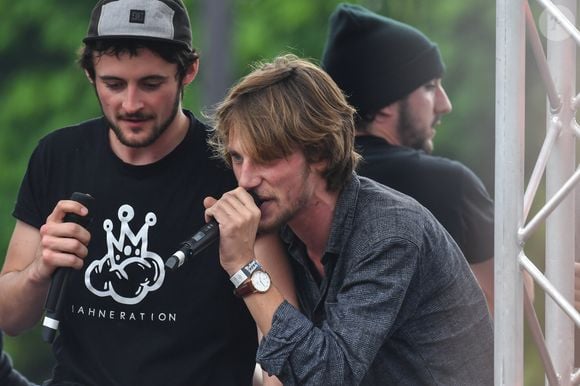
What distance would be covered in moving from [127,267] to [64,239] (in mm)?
365

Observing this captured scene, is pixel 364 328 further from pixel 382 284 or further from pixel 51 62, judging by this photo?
pixel 51 62

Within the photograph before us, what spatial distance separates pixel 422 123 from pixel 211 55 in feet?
8.98

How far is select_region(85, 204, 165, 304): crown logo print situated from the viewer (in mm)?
3248

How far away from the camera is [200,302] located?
3.23m

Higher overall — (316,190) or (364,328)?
(316,190)

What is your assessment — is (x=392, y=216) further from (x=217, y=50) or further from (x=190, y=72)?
(x=217, y=50)

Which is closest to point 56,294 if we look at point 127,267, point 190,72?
point 127,267

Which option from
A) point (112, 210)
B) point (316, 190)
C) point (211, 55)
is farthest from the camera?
point (211, 55)

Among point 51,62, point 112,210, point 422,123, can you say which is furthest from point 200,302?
point 51,62

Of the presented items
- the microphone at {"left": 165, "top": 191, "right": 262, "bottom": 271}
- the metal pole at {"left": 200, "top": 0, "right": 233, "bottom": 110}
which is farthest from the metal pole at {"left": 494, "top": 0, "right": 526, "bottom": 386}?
the metal pole at {"left": 200, "top": 0, "right": 233, "bottom": 110}

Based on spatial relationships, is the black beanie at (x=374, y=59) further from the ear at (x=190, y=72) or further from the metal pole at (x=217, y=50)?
the metal pole at (x=217, y=50)

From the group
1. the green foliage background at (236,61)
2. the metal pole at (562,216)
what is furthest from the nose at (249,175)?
the green foliage background at (236,61)

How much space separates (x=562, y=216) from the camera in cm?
321

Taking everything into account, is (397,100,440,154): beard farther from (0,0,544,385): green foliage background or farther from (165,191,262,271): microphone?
(0,0,544,385): green foliage background
